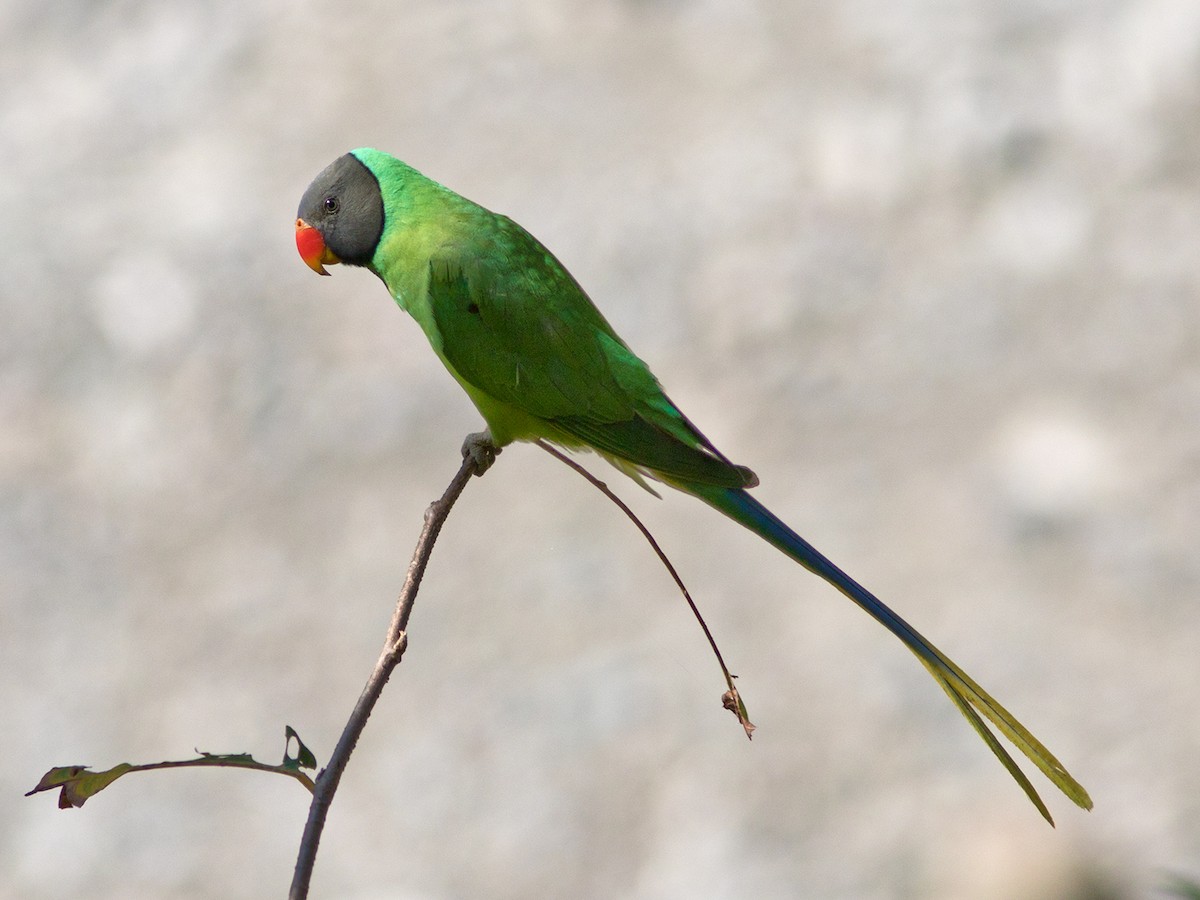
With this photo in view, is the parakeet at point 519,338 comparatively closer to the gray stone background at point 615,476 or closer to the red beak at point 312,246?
the red beak at point 312,246

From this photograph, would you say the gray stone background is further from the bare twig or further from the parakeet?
the bare twig

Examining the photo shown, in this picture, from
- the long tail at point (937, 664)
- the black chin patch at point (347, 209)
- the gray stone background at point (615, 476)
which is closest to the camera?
the long tail at point (937, 664)

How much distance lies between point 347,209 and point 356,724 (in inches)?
45.3

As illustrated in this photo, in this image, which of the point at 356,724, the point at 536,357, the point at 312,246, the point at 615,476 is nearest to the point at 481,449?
the point at 536,357

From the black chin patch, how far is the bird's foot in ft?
1.04

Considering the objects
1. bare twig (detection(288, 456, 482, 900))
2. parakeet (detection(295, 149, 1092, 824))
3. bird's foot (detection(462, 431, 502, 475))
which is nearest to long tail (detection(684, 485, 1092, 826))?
parakeet (detection(295, 149, 1092, 824))

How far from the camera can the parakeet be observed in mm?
1836

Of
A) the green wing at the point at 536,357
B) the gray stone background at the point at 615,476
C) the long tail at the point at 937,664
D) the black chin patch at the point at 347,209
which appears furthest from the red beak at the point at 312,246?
the gray stone background at the point at 615,476

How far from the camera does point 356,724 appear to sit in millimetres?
986

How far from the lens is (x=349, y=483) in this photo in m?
4.83

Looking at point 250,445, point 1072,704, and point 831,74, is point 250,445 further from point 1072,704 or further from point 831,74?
point 1072,704

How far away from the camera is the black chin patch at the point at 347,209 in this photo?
1959 millimetres

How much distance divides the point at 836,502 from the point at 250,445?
2188 millimetres

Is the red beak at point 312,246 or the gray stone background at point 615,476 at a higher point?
the gray stone background at point 615,476
